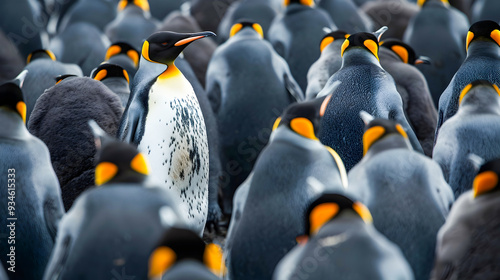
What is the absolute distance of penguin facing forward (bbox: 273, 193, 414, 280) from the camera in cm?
221

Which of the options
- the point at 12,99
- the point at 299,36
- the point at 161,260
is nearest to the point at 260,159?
the point at 161,260

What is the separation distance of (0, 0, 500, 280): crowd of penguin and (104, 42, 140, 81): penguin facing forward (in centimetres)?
1

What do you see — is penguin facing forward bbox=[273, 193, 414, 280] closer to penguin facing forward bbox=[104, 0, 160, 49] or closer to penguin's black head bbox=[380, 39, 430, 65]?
penguin's black head bbox=[380, 39, 430, 65]

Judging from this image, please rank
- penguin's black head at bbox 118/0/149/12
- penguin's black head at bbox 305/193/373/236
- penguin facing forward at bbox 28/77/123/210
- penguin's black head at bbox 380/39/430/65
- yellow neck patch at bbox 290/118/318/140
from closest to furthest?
penguin's black head at bbox 305/193/373/236, yellow neck patch at bbox 290/118/318/140, penguin facing forward at bbox 28/77/123/210, penguin's black head at bbox 380/39/430/65, penguin's black head at bbox 118/0/149/12

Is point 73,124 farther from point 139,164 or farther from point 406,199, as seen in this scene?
point 406,199

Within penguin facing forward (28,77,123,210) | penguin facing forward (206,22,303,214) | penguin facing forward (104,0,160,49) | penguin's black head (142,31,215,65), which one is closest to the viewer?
penguin facing forward (28,77,123,210)

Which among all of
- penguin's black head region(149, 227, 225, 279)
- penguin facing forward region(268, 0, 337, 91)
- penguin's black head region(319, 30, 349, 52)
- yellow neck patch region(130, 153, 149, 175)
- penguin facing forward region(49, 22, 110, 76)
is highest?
penguin's black head region(149, 227, 225, 279)

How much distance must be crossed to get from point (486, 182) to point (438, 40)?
11.0ft

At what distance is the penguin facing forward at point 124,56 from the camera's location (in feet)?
16.9

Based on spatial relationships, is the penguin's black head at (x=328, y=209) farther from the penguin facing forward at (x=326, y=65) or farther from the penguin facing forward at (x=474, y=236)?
the penguin facing forward at (x=326, y=65)

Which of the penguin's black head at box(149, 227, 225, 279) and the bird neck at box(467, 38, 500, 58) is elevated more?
the penguin's black head at box(149, 227, 225, 279)

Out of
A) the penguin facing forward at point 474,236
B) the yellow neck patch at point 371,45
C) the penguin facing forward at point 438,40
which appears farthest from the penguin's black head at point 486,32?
the penguin facing forward at point 474,236

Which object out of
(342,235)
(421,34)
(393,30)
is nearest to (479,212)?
(342,235)

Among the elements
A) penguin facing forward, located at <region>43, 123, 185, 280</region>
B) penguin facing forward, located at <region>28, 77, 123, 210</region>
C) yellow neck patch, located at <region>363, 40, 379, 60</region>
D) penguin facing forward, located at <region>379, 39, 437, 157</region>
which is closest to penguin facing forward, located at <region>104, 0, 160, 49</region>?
penguin facing forward, located at <region>379, 39, 437, 157</region>
